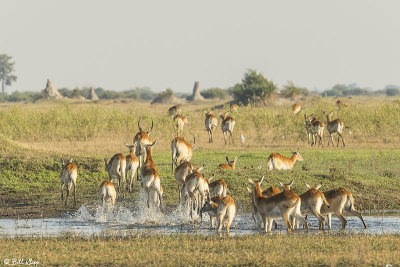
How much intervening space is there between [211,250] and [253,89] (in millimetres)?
36823

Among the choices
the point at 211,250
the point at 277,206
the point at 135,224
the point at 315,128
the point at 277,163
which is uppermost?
the point at 315,128

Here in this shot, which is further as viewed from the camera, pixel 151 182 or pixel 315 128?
pixel 315 128

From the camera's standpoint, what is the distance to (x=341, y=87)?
133 meters

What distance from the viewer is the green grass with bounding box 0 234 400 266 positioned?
25.8ft

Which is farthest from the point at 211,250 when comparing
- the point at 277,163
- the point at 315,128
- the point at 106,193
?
the point at 315,128

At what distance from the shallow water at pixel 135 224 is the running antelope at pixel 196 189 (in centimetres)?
37

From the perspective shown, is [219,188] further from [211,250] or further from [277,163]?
[277,163]

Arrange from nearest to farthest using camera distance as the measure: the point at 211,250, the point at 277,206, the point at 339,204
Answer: the point at 211,250, the point at 277,206, the point at 339,204

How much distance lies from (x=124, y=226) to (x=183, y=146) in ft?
14.6

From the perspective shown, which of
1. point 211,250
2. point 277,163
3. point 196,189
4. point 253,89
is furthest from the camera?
point 253,89

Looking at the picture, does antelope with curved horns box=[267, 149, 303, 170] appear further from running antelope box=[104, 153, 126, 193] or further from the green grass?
the green grass

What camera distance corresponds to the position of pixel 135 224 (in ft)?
39.4

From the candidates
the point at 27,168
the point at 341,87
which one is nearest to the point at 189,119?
the point at 27,168

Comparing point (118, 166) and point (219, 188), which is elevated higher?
point (118, 166)
